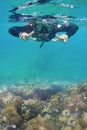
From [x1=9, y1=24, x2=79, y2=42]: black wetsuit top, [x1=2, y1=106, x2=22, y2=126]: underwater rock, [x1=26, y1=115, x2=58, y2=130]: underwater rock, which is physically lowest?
[x1=26, y1=115, x2=58, y2=130]: underwater rock

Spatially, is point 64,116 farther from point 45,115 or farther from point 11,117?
point 11,117

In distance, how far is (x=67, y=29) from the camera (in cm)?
1381

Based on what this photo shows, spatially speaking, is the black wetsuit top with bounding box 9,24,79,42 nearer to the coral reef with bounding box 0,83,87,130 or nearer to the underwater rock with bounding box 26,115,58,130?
the coral reef with bounding box 0,83,87,130

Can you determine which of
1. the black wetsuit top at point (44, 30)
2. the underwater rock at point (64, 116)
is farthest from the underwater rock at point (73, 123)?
the black wetsuit top at point (44, 30)

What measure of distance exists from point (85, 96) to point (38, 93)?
20.2 feet

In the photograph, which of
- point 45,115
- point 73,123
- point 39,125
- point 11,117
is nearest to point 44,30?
point 45,115

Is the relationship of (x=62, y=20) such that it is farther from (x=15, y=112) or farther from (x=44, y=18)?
(x=15, y=112)

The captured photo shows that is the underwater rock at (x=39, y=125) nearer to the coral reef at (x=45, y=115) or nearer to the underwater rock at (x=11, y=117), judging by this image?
the coral reef at (x=45, y=115)

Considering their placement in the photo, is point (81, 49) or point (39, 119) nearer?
point (39, 119)

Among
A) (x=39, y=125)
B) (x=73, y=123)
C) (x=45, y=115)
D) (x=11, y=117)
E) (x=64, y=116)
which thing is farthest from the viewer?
(x=45, y=115)

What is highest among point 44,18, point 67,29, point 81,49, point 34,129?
point 81,49

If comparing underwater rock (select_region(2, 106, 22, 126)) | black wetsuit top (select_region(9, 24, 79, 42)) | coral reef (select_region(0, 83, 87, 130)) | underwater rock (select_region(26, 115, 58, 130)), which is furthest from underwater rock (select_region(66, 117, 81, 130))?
black wetsuit top (select_region(9, 24, 79, 42))

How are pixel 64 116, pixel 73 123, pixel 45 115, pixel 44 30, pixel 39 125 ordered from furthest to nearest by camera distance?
1. pixel 45 115
2. pixel 44 30
3. pixel 64 116
4. pixel 73 123
5. pixel 39 125

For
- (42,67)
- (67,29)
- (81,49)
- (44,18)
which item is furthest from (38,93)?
(81,49)
